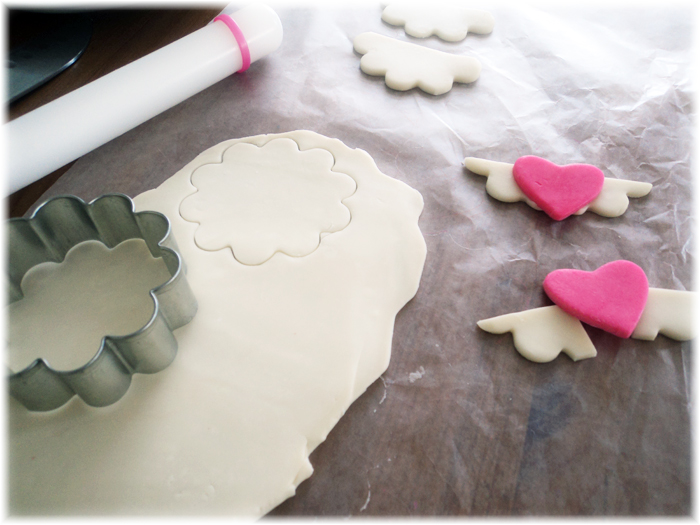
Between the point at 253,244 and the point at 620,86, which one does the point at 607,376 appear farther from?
the point at 620,86

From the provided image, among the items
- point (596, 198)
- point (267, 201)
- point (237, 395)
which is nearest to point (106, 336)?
point (237, 395)

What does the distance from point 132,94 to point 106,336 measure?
61cm

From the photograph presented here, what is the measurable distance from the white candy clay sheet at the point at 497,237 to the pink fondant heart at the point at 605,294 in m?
0.03

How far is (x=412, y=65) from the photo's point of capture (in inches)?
45.5

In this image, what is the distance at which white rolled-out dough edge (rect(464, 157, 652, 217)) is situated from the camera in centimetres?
92

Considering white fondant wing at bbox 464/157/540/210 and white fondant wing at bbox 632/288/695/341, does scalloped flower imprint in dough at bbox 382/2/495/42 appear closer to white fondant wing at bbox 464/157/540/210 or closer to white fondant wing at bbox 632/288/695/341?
white fondant wing at bbox 464/157/540/210

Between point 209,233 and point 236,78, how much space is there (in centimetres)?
51

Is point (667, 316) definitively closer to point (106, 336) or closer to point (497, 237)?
point (497, 237)

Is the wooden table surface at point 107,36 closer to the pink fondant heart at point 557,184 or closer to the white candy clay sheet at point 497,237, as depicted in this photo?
the white candy clay sheet at point 497,237

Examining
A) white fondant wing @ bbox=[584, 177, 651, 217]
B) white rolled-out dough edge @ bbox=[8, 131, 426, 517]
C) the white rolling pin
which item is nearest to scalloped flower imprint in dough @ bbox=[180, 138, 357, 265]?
white rolled-out dough edge @ bbox=[8, 131, 426, 517]

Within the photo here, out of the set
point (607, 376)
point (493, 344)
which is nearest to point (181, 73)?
point (493, 344)

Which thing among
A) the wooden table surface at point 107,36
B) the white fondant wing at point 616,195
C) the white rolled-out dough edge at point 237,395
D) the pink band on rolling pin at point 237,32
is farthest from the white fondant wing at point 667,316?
the wooden table surface at point 107,36

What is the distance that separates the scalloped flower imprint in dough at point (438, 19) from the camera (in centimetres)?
125

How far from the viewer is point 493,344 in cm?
76
